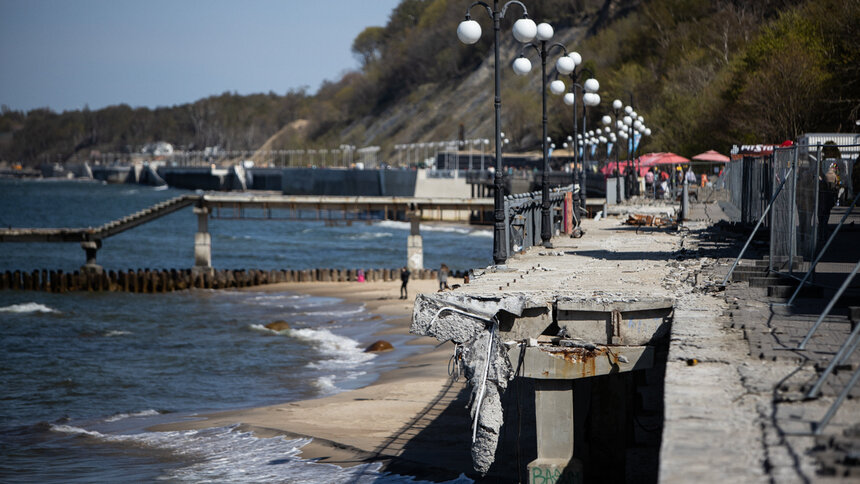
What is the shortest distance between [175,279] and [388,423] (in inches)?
A: 1392

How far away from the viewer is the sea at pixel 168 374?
17922 millimetres

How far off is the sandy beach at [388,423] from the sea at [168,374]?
0.51 m

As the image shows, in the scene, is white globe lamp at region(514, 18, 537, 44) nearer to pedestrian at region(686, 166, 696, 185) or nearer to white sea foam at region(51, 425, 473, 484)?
white sea foam at region(51, 425, 473, 484)

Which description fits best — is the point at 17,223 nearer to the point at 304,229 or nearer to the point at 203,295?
the point at 304,229

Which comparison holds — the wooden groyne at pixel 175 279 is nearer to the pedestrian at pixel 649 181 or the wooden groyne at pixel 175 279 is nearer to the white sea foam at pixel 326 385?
the pedestrian at pixel 649 181

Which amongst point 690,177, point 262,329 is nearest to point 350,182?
point 690,177

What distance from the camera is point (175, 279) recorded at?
5284cm

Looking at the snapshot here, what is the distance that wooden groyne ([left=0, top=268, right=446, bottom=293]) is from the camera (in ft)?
171

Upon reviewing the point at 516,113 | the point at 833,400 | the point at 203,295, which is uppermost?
the point at 516,113

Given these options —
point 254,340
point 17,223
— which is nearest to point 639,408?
point 254,340

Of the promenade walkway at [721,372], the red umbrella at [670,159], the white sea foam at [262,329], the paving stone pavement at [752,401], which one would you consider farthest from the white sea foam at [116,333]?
the paving stone pavement at [752,401]

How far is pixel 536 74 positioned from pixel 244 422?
139 metres

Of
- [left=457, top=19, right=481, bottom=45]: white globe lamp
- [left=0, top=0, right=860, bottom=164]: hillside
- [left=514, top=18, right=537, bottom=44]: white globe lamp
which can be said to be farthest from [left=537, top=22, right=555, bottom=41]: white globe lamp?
[left=0, top=0, right=860, bottom=164]: hillside

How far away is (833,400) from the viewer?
763 cm
